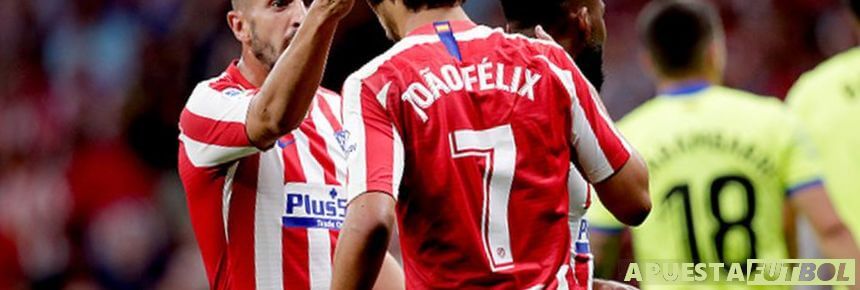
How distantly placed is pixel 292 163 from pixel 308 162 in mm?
60

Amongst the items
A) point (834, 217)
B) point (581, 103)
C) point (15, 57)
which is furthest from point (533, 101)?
point (15, 57)

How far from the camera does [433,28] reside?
Answer: 13.7 ft

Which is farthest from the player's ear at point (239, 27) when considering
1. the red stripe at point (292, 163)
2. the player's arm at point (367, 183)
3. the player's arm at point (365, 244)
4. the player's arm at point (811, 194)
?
the player's arm at point (811, 194)

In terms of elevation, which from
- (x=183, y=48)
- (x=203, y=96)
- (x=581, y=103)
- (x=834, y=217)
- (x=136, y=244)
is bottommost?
(x=136, y=244)

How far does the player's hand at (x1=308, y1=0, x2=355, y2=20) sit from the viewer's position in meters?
4.26

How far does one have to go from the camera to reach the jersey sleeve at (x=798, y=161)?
596cm

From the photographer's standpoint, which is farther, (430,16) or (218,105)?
(218,105)

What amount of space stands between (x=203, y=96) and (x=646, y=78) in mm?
6929

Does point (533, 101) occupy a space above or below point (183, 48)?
above

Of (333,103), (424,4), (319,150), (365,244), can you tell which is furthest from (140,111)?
(365,244)

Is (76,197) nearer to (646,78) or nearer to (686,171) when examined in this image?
(646,78)

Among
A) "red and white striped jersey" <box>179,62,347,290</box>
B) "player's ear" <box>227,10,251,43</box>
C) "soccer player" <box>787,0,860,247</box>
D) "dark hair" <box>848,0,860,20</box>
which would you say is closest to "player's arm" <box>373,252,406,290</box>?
"red and white striped jersey" <box>179,62,347,290</box>

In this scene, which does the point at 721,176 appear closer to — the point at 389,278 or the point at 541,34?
the point at 389,278

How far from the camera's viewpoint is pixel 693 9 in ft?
21.0
